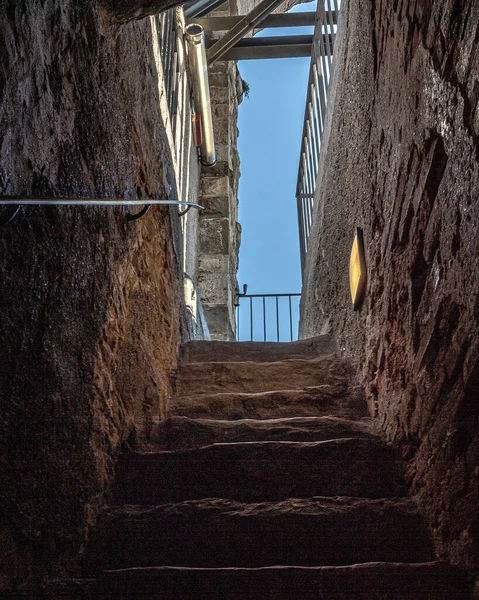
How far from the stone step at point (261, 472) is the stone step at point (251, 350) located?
129cm

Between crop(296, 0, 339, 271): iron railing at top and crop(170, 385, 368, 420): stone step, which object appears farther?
crop(296, 0, 339, 271): iron railing at top

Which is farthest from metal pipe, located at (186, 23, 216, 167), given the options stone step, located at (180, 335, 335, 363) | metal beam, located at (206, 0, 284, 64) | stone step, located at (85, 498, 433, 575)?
stone step, located at (85, 498, 433, 575)

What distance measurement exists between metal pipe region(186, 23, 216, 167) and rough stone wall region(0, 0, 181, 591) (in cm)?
259

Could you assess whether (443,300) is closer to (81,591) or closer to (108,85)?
(81,591)

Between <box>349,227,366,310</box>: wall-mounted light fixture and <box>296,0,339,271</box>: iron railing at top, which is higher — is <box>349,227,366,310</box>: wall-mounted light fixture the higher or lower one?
the lower one

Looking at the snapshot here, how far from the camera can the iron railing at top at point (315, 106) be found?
3.82m

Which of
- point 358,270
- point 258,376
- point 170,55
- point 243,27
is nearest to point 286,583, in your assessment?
point 358,270

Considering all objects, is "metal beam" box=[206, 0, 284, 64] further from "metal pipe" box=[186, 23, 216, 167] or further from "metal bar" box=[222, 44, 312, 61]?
"metal pipe" box=[186, 23, 216, 167]

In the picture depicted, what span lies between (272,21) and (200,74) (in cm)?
115

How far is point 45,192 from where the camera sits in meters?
1.32

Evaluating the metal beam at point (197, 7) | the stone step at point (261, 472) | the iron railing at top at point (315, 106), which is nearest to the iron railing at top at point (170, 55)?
the metal beam at point (197, 7)

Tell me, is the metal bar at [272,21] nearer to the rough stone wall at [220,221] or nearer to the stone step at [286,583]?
the rough stone wall at [220,221]

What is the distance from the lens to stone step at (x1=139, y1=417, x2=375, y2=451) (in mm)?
2033

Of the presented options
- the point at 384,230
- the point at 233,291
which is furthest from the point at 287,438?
the point at 233,291
